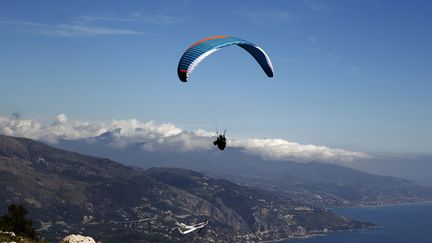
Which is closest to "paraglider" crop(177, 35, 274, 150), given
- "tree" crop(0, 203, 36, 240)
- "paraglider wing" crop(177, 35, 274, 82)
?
"paraglider wing" crop(177, 35, 274, 82)

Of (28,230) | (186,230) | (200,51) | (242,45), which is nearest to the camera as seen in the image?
(186,230)

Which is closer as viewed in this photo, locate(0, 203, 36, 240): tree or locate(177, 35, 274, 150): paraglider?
locate(177, 35, 274, 150): paraglider

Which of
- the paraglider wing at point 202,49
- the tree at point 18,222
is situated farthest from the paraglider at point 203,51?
the tree at point 18,222

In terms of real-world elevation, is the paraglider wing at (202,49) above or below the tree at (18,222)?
above

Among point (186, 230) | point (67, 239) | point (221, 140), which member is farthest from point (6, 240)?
point (221, 140)

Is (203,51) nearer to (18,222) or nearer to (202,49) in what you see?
(202,49)

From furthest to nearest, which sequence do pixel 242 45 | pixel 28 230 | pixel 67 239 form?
pixel 28 230, pixel 242 45, pixel 67 239

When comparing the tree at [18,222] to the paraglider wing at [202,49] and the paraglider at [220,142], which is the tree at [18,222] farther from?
the paraglider wing at [202,49]

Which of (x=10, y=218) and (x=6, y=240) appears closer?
(x=6, y=240)

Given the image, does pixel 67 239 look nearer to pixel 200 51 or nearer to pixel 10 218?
pixel 200 51

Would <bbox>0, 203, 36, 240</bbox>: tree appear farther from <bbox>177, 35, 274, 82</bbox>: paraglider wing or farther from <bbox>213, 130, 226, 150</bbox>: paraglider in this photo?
<bbox>177, 35, 274, 82</bbox>: paraglider wing

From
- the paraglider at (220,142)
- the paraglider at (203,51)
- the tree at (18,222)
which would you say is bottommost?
the tree at (18,222)
